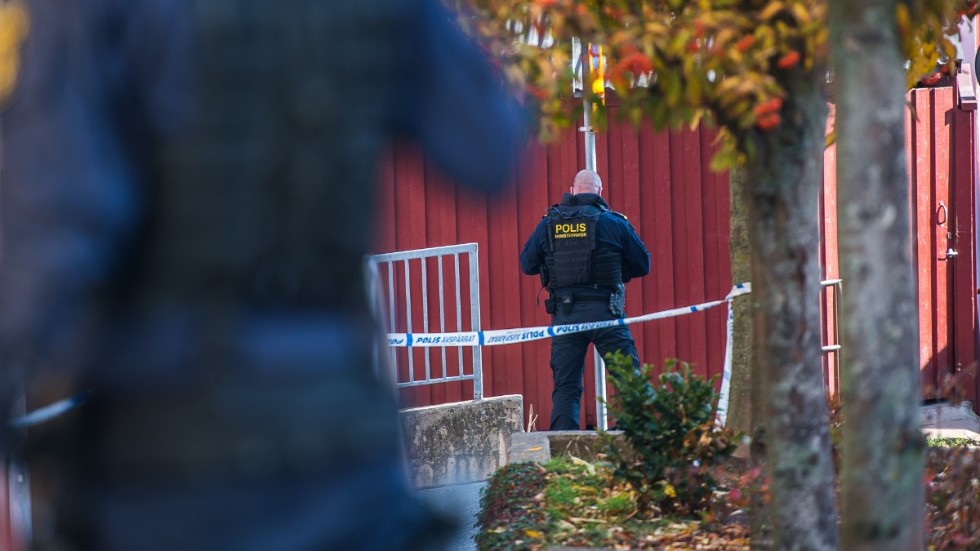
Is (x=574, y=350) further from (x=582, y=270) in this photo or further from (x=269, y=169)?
(x=269, y=169)

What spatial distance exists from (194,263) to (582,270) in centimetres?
715

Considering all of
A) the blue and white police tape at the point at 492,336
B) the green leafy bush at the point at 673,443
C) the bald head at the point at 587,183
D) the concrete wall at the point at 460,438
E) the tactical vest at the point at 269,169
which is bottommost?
the concrete wall at the point at 460,438

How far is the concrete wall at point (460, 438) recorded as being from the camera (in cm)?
834

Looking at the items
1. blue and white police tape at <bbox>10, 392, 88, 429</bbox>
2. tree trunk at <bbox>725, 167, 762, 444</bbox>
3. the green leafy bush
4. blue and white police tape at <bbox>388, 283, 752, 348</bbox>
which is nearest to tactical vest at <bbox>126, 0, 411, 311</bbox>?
blue and white police tape at <bbox>10, 392, 88, 429</bbox>

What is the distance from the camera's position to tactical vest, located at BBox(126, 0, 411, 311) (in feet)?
4.75

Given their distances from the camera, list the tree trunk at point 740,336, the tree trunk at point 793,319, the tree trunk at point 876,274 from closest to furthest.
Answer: the tree trunk at point 876,274 → the tree trunk at point 793,319 → the tree trunk at point 740,336

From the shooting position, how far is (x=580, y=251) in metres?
8.53

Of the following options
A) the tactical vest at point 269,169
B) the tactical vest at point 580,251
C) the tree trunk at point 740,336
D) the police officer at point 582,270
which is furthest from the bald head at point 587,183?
the tactical vest at point 269,169

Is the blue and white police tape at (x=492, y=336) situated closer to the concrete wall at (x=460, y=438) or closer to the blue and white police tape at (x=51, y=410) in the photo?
the concrete wall at (x=460, y=438)

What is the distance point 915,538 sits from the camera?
2693mm

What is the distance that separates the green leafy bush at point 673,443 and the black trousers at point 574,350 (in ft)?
10.3

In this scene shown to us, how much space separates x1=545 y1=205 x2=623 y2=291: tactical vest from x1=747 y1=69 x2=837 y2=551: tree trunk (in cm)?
463

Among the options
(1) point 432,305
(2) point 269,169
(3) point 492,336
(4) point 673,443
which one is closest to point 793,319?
(4) point 673,443

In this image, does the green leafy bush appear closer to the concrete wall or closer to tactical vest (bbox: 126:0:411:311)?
the concrete wall
